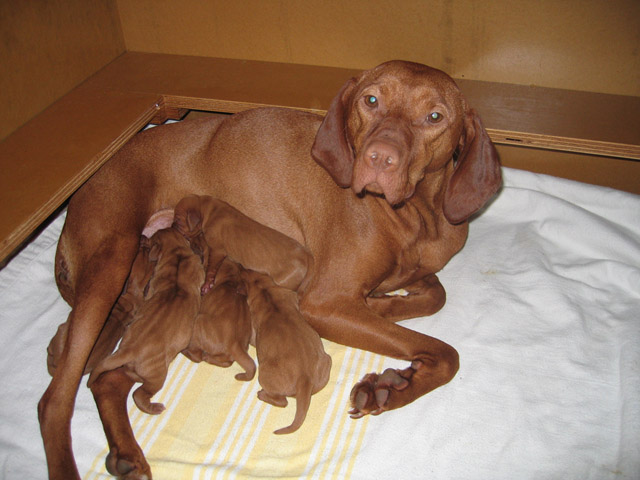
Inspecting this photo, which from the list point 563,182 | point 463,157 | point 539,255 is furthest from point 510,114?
point 463,157

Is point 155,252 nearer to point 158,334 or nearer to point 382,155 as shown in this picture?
point 158,334

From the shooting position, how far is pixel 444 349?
2.69m

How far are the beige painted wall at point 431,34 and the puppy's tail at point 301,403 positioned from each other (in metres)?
2.60

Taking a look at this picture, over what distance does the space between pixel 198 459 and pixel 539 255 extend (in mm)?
2382

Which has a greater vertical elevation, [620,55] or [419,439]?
[620,55]

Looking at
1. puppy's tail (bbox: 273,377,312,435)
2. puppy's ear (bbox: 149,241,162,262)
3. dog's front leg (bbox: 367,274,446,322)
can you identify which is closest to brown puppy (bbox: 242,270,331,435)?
puppy's tail (bbox: 273,377,312,435)

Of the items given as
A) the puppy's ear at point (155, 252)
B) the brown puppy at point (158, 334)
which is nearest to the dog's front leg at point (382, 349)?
the brown puppy at point (158, 334)

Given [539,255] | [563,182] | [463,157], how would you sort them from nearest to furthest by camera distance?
[463,157], [539,255], [563,182]

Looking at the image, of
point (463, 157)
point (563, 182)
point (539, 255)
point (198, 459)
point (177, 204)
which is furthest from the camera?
point (563, 182)

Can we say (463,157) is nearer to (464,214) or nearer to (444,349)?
(464,214)

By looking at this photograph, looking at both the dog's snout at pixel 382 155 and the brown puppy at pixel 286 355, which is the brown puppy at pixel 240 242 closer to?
the brown puppy at pixel 286 355

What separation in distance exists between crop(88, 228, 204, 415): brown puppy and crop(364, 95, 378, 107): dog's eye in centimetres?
128

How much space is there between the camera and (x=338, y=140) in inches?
106

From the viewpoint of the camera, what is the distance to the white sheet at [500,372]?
2477 millimetres
